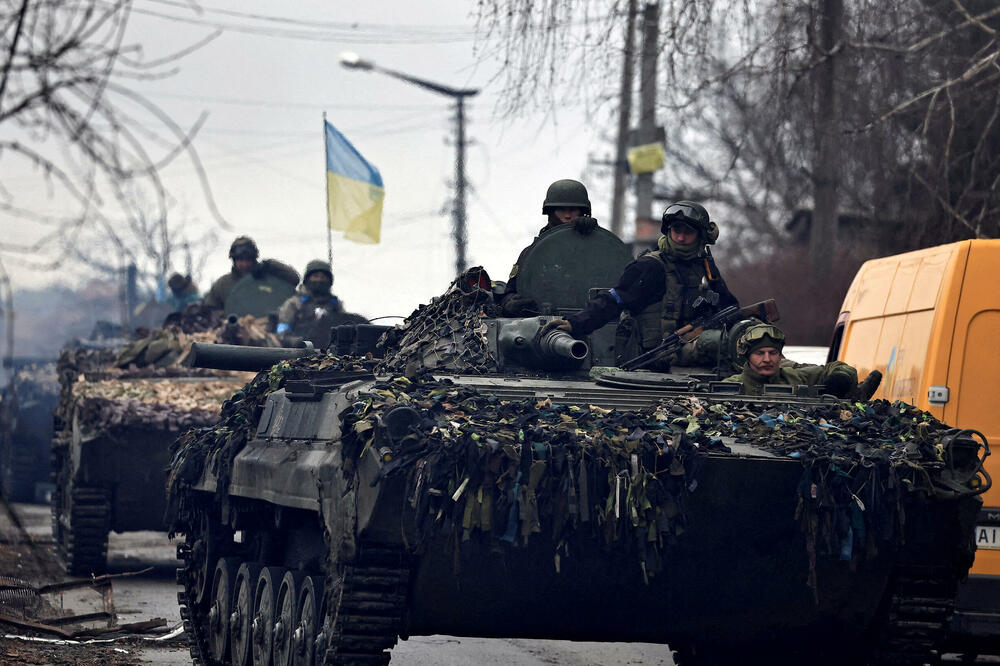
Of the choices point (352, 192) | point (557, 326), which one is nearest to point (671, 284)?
point (557, 326)

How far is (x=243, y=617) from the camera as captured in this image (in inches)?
360

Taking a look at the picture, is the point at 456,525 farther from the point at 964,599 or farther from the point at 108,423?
the point at 108,423

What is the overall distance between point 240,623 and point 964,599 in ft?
13.0

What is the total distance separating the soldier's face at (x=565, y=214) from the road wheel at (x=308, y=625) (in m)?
2.61

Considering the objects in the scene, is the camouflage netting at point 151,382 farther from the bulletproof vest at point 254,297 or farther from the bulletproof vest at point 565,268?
the bulletproof vest at point 565,268

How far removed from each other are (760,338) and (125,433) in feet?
22.8

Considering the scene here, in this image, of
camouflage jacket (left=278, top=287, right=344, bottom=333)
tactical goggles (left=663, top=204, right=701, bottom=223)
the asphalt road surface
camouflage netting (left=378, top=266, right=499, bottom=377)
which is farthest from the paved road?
tactical goggles (left=663, top=204, right=701, bottom=223)

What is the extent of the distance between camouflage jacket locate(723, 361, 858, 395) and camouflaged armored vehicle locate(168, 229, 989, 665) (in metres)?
0.25

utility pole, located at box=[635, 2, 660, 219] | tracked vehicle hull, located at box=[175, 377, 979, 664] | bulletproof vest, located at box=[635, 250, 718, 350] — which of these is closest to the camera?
tracked vehicle hull, located at box=[175, 377, 979, 664]

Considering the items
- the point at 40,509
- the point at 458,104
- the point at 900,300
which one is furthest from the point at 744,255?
the point at 900,300

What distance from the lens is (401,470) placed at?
20.9ft

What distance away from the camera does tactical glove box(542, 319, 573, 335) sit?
26.3 feet

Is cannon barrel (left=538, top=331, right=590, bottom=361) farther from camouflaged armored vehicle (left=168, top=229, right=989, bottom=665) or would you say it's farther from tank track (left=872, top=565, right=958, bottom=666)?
tank track (left=872, top=565, right=958, bottom=666)

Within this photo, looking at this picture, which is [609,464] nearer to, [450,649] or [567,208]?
[567,208]
